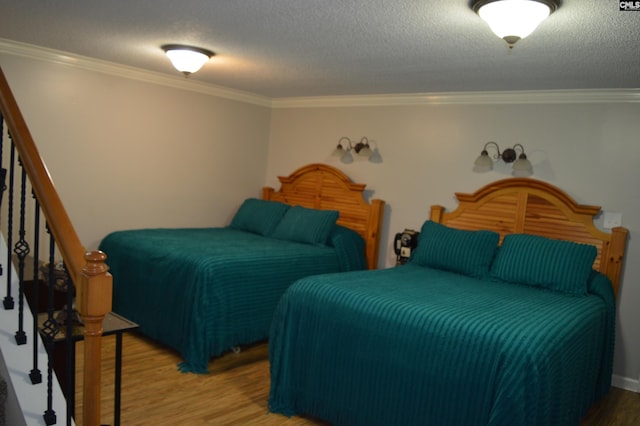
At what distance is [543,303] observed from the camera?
2.79m

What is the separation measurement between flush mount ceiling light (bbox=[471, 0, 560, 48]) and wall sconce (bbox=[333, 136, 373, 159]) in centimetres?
254

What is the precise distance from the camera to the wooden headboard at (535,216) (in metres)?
3.43

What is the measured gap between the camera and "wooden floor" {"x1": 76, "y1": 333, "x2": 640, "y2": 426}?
8.83 ft

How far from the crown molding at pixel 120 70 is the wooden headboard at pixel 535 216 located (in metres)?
2.30

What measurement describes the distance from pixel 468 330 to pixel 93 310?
5.00 feet

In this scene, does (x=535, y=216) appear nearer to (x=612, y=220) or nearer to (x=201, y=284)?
(x=612, y=220)

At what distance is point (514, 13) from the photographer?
2004mm

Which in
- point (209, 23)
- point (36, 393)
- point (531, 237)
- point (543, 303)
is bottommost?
point (36, 393)

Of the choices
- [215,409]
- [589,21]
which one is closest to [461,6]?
[589,21]

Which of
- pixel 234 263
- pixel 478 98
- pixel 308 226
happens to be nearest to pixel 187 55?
pixel 234 263

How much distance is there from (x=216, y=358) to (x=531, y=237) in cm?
230

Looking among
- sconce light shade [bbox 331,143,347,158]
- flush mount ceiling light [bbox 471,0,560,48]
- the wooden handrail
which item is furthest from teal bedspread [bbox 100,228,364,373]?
flush mount ceiling light [bbox 471,0,560,48]

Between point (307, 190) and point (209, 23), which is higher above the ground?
point (209, 23)

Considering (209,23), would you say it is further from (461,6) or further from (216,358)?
(216,358)
